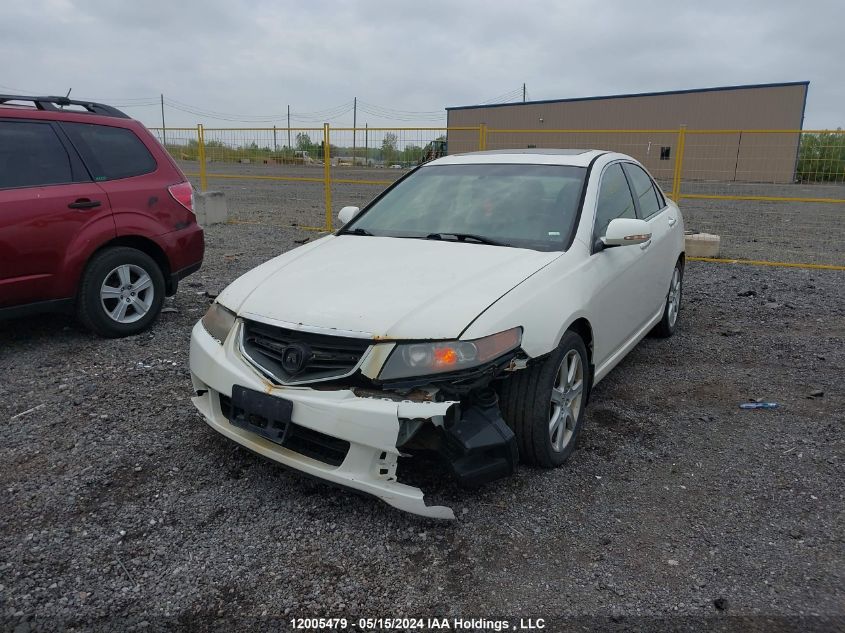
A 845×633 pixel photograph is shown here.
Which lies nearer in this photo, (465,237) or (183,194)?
(465,237)

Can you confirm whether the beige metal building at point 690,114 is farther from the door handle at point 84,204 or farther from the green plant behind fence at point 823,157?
the door handle at point 84,204

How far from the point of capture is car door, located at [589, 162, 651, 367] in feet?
12.3

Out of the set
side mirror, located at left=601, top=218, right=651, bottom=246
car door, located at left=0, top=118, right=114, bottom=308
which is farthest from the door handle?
side mirror, located at left=601, top=218, right=651, bottom=246

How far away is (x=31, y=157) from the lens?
4.98 m

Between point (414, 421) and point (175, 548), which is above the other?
point (414, 421)

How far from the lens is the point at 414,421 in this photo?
2682mm

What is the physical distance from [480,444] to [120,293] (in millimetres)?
3898

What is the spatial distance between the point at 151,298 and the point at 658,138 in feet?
39.8

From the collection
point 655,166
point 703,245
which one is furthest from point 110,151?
point 655,166

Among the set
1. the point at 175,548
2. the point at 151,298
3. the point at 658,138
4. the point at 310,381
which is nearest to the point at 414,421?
the point at 310,381

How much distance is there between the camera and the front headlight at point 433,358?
9.01 ft

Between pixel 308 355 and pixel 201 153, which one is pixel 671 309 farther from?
pixel 201 153

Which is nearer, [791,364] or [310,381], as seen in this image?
[310,381]

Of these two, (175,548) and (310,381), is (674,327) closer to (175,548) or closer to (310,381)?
(310,381)
